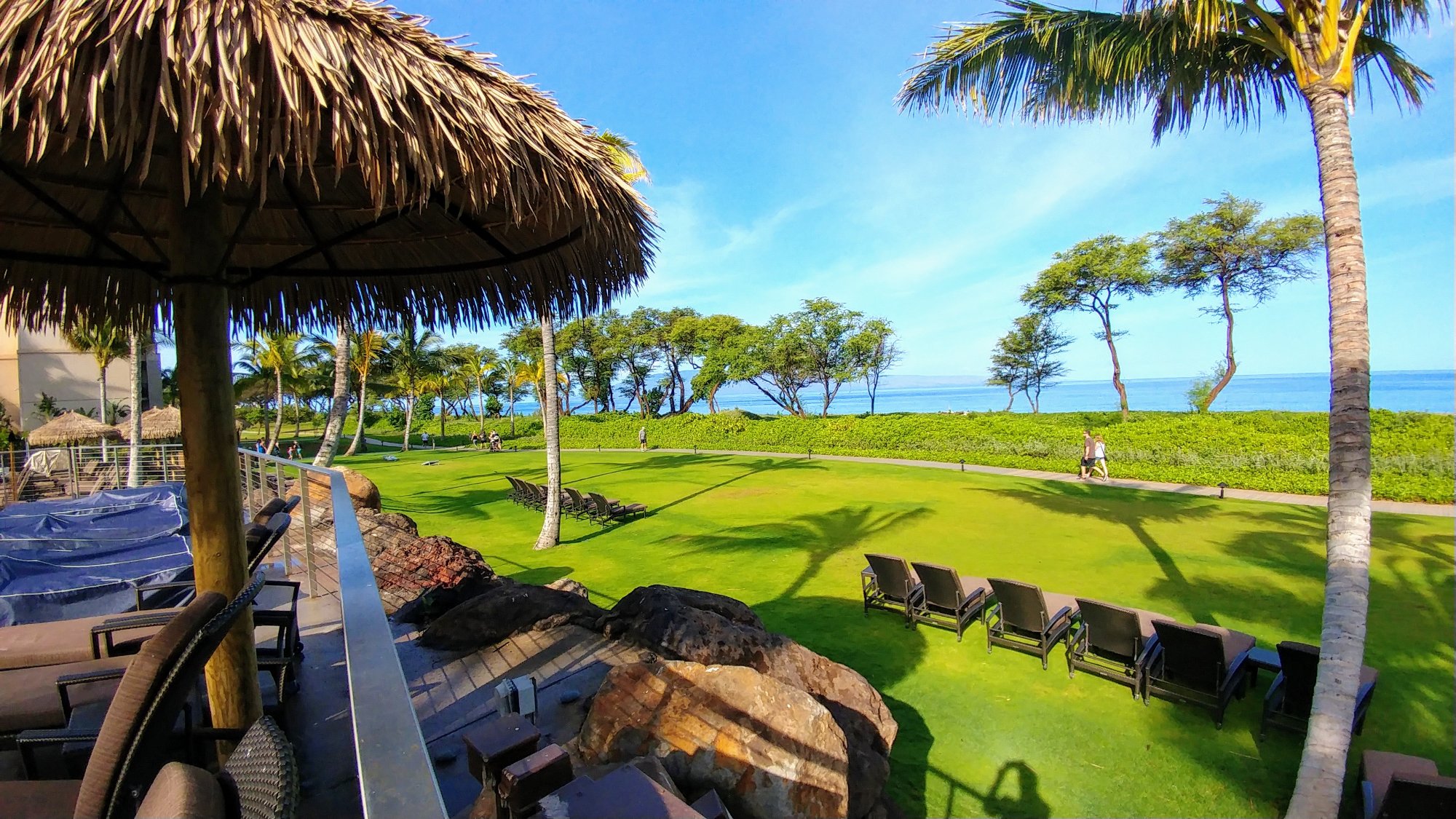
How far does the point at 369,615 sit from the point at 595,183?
7.33 ft

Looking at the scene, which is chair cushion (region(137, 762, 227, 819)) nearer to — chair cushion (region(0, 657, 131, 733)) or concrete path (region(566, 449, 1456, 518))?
chair cushion (region(0, 657, 131, 733))

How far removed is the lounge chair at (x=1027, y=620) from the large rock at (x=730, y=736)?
3352mm

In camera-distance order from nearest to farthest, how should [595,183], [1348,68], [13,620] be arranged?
[595,183] → [13,620] → [1348,68]

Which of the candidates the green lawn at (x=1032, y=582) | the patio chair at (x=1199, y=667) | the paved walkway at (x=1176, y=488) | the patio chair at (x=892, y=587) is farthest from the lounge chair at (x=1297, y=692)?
the patio chair at (x=892, y=587)

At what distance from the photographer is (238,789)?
1.22 metres

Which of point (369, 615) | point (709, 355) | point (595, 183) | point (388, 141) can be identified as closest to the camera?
point (369, 615)

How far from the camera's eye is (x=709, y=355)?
46.8 m

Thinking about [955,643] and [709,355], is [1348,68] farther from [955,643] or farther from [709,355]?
[709,355]

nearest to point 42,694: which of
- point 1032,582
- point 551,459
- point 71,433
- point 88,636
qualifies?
point 88,636

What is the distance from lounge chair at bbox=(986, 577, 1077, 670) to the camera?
5883mm

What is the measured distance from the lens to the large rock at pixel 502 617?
15.8ft

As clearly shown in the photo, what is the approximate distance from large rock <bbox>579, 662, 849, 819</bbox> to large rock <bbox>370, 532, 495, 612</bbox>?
2.95 meters

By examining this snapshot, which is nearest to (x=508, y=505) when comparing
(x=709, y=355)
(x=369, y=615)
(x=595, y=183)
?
(x=595, y=183)

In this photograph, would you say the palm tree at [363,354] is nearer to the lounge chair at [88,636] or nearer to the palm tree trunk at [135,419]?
the palm tree trunk at [135,419]
